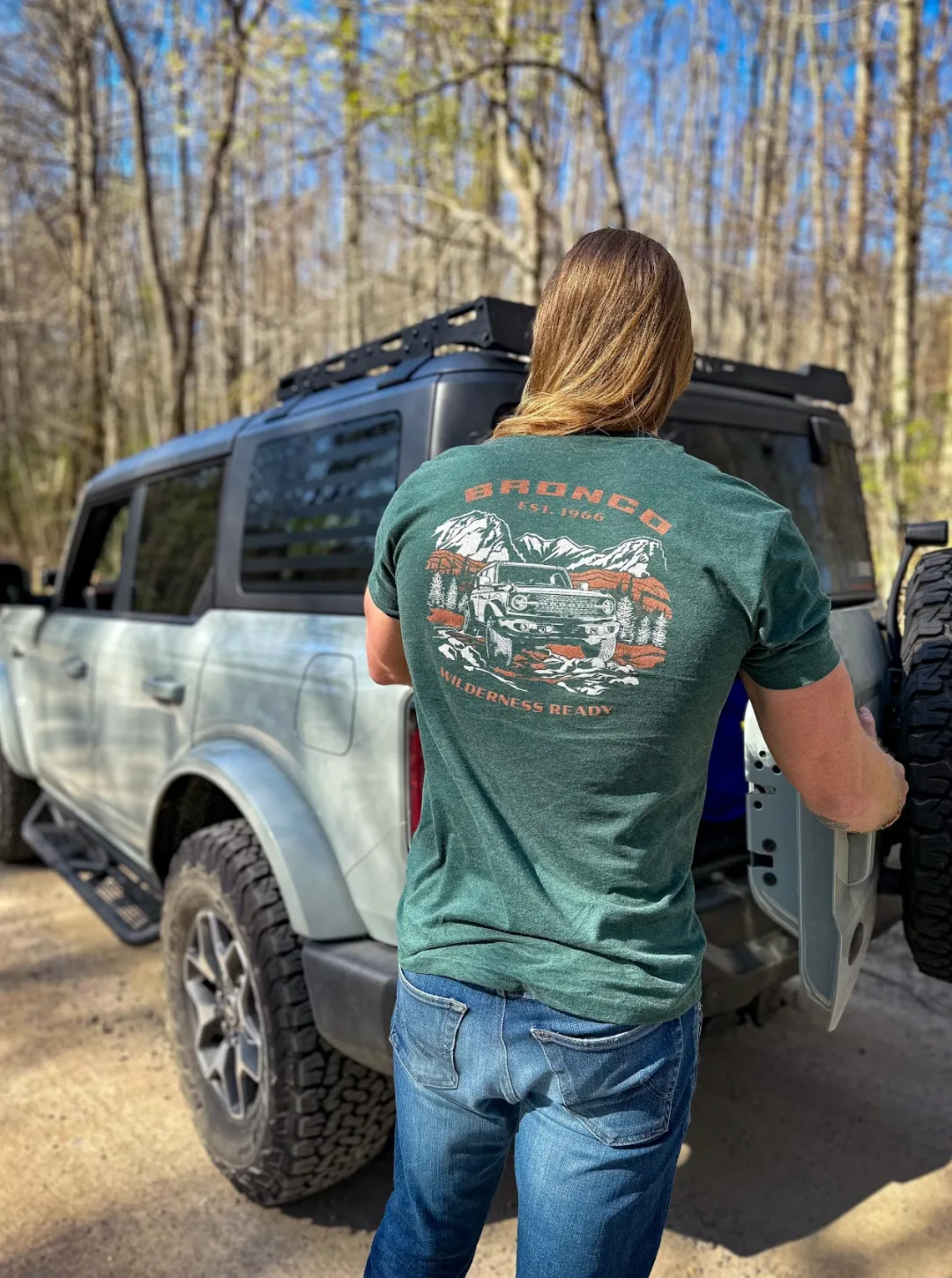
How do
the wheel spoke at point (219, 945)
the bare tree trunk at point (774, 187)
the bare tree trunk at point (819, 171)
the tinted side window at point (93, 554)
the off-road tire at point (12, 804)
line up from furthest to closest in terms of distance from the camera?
1. the bare tree trunk at point (774, 187)
2. the bare tree trunk at point (819, 171)
3. the off-road tire at point (12, 804)
4. the tinted side window at point (93, 554)
5. the wheel spoke at point (219, 945)

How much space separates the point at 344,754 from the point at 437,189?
40.3 ft

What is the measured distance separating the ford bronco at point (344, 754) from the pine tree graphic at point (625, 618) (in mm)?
218

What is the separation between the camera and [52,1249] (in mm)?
2381

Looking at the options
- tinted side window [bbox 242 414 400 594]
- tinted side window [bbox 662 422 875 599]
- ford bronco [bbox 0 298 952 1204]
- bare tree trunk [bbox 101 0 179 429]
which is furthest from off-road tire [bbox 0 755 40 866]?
bare tree trunk [bbox 101 0 179 429]

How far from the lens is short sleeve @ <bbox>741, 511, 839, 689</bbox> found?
1122mm

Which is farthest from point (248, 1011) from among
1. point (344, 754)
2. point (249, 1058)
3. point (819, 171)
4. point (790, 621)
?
point (819, 171)

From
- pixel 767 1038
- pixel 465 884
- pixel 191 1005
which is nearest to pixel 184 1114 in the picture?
pixel 191 1005

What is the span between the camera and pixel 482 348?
2309 mm

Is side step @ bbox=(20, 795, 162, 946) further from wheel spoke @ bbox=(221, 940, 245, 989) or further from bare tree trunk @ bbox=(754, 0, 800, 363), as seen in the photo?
bare tree trunk @ bbox=(754, 0, 800, 363)

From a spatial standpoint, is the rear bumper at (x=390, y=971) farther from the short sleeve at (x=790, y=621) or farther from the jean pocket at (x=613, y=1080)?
the short sleeve at (x=790, y=621)

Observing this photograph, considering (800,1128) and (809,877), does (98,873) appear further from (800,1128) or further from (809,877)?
(809,877)

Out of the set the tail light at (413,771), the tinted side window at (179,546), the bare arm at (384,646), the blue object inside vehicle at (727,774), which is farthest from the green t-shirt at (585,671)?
the tinted side window at (179,546)

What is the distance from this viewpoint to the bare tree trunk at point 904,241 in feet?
26.7

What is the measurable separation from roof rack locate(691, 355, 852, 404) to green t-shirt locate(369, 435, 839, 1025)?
1658 millimetres
